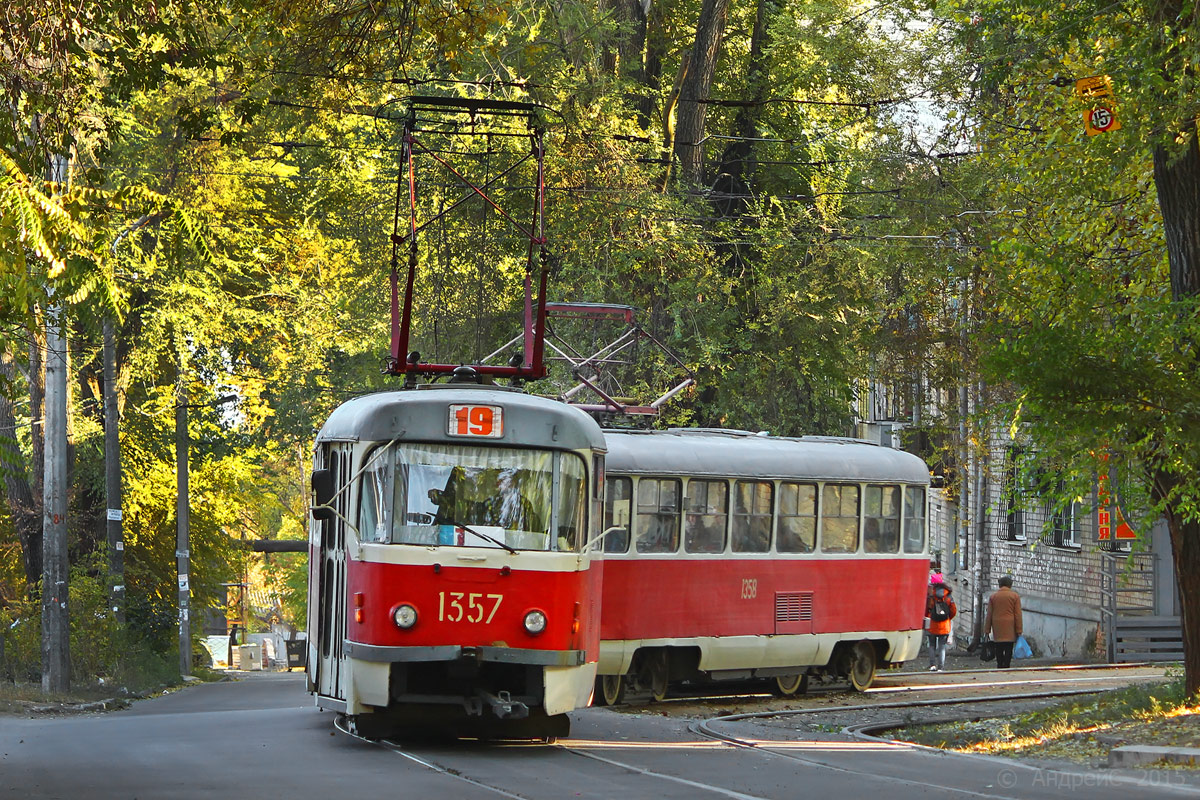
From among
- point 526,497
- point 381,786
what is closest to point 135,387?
point 526,497

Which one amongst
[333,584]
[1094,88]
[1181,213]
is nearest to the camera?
[333,584]

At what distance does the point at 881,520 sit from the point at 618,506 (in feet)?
16.3

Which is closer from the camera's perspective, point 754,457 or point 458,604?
point 458,604

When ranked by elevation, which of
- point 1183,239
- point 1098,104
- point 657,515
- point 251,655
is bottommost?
point 251,655

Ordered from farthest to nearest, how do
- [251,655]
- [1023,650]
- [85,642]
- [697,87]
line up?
[251,655]
[1023,650]
[697,87]
[85,642]

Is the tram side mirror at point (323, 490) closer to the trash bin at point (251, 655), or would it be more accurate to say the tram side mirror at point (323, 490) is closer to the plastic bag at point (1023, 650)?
the plastic bag at point (1023, 650)

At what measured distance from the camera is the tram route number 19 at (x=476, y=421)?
46.8 feet

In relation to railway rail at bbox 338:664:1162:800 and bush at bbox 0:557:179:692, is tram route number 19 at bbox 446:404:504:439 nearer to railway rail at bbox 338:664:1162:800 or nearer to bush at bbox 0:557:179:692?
railway rail at bbox 338:664:1162:800

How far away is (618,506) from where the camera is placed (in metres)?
20.1

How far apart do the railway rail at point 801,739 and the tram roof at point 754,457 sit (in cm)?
290

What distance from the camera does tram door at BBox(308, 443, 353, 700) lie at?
14.6 m

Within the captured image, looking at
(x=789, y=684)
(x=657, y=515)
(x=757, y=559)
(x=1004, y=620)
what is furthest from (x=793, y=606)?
(x=1004, y=620)

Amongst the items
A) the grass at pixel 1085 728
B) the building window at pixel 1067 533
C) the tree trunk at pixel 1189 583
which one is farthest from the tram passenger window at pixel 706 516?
the building window at pixel 1067 533

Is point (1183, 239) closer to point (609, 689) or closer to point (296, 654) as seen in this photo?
Answer: point (609, 689)
